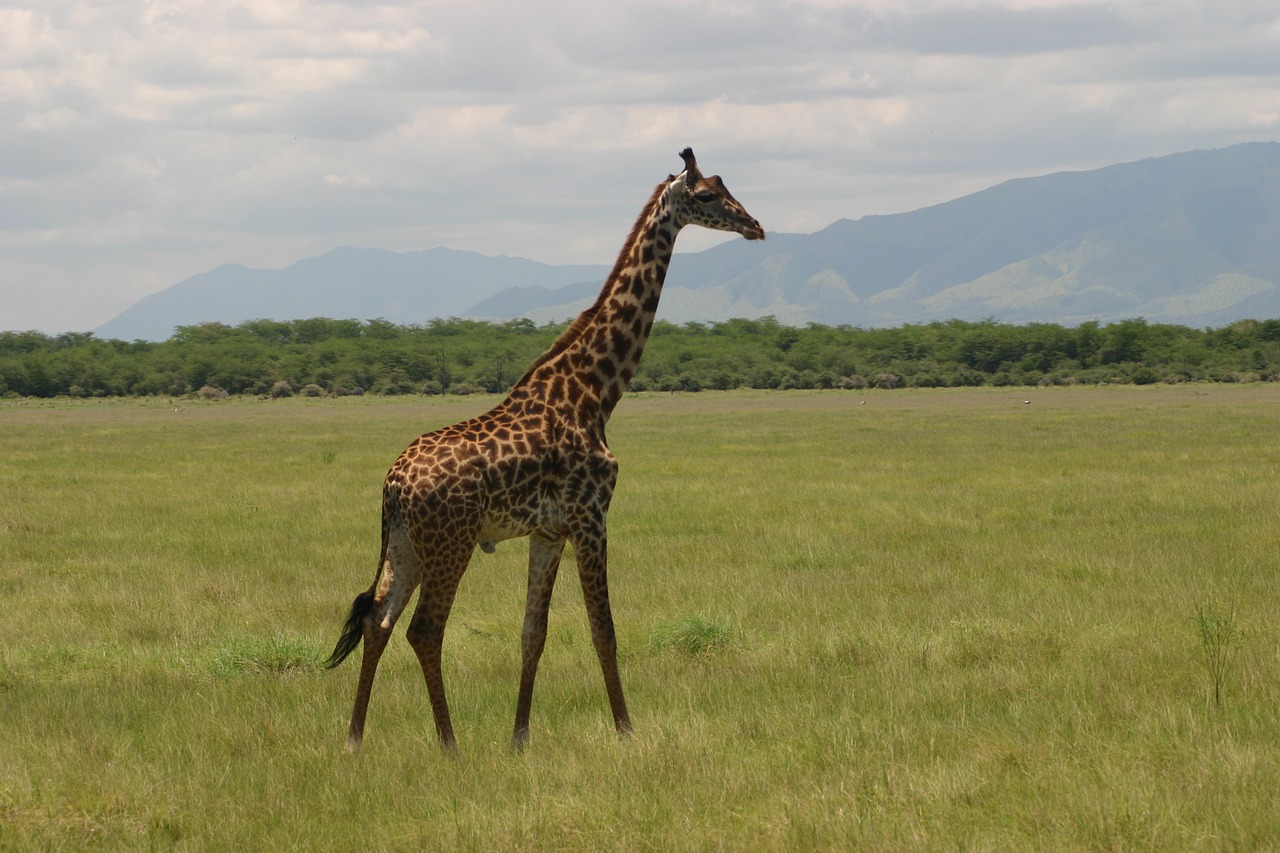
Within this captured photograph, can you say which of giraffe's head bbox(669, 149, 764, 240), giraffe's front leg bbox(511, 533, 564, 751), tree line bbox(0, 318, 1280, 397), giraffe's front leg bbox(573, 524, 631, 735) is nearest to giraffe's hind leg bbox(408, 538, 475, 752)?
giraffe's front leg bbox(511, 533, 564, 751)

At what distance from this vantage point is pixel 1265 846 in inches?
224

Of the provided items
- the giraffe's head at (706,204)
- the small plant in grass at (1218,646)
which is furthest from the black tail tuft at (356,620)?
the small plant in grass at (1218,646)

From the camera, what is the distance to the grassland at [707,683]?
6281 millimetres

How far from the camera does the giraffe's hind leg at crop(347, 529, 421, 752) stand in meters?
7.30

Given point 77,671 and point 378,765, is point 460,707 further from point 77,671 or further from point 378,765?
point 77,671

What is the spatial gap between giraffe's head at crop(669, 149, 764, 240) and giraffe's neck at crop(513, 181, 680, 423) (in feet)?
0.25

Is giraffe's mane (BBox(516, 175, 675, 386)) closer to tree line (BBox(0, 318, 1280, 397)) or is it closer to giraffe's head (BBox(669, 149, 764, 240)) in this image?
giraffe's head (BBox(669, 149, 764, 240))

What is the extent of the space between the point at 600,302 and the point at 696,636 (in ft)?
10.4

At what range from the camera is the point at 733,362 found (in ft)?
327

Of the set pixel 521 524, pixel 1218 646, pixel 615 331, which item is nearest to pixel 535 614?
pixel 521 524

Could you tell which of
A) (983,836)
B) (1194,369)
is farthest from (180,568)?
(1194,369)

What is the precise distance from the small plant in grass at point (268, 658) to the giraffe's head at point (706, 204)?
4.10m

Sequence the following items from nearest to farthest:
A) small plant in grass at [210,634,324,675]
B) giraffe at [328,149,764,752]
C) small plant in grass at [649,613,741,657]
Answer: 1. giraffe at [328,149,764,752]
2. small plant in grass at [210,634,324,675]
3. small plant in grass at [649,613,741,657]

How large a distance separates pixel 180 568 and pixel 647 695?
7650 millimetres
